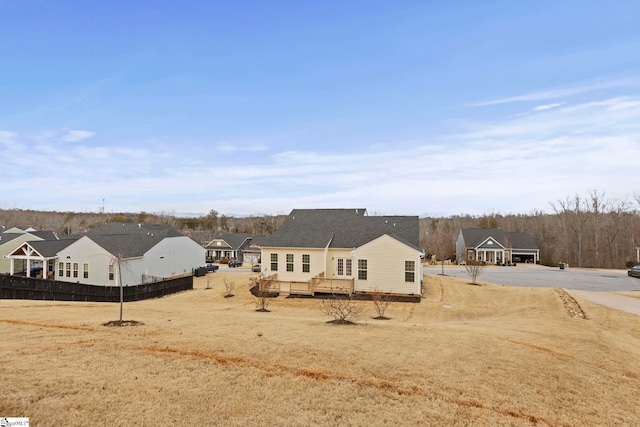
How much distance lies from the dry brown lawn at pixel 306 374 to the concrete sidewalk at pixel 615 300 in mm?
7992

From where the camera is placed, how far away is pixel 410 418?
6.54 meters

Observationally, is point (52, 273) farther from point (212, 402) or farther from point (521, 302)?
point (521, 302)

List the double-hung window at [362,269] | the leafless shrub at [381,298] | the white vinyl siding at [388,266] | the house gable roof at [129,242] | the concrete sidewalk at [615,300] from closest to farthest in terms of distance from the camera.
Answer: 1. the concrete sidewalk at [615,300]
2. the leafless shrub at [381,298]
3. the white vinyl siding at [388,266]
4. the double-hung window at [362,269]
5. the house gable roof at [129,242]

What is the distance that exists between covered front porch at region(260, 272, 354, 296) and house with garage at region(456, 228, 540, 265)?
3203 centimetres

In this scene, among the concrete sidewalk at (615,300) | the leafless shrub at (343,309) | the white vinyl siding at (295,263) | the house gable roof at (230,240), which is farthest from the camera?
the house gable roof at (230,240)

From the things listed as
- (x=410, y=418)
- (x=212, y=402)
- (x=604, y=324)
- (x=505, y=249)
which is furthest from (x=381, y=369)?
(x=505, y=249)

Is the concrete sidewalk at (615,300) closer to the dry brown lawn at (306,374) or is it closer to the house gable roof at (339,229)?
the dry brown lawn at (306,374)

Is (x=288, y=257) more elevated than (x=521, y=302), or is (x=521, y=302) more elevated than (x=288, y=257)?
(x=288, y=257)

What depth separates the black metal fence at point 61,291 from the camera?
2341 centimetres

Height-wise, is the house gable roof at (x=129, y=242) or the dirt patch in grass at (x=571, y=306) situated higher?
the house gable roof at (x=129, y=242)

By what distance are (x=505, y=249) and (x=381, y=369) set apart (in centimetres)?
5107

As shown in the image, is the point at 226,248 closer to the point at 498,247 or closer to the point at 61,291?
the point at 61,291

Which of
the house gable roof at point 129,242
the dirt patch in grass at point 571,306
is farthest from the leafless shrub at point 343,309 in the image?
the house gable roof at point 129,242

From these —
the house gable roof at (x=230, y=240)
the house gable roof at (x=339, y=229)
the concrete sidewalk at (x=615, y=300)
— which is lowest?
the concrete sidewalk at (x=615, y=300)
